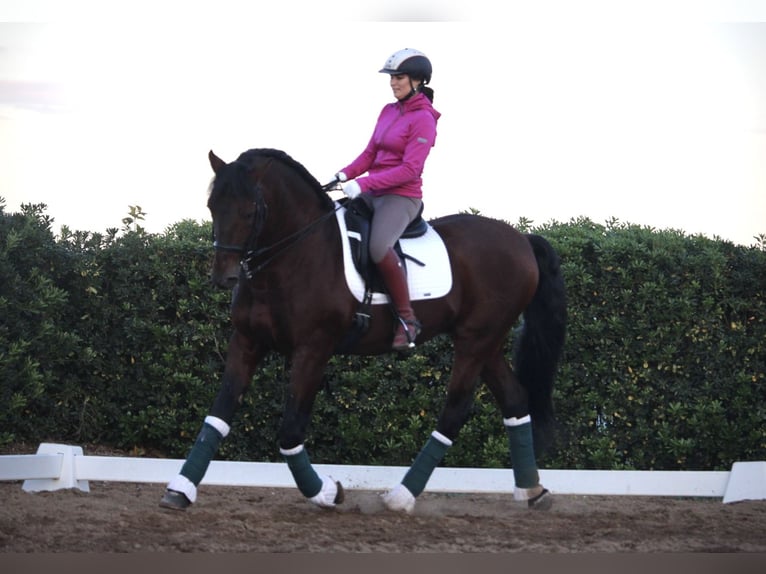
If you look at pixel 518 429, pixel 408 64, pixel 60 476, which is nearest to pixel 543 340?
pixel 518 429

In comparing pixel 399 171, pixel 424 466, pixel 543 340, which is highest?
pixel 399 171

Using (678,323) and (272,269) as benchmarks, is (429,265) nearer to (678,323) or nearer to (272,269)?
(272,269)

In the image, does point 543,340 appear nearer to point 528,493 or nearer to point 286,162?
point 528,493

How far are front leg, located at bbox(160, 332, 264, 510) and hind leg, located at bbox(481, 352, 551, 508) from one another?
1851 millimetres

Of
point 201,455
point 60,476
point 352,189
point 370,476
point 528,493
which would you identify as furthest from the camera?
point 370,476

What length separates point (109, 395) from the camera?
30.4 ft

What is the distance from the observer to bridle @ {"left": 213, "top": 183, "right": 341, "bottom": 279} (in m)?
6.78

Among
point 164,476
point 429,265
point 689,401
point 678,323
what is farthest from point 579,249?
point 164,476

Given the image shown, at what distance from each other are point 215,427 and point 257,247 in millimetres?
1192

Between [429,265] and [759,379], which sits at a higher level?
[429,265]

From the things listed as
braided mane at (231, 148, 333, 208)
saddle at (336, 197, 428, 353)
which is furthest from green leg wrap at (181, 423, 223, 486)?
braided mane at (231, 148, 333, 208)

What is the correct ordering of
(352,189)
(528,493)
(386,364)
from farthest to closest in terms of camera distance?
1. (386,364)
2. (528,493)
3. (352,189)

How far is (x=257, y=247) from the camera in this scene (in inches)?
279

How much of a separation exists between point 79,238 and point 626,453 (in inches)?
201
